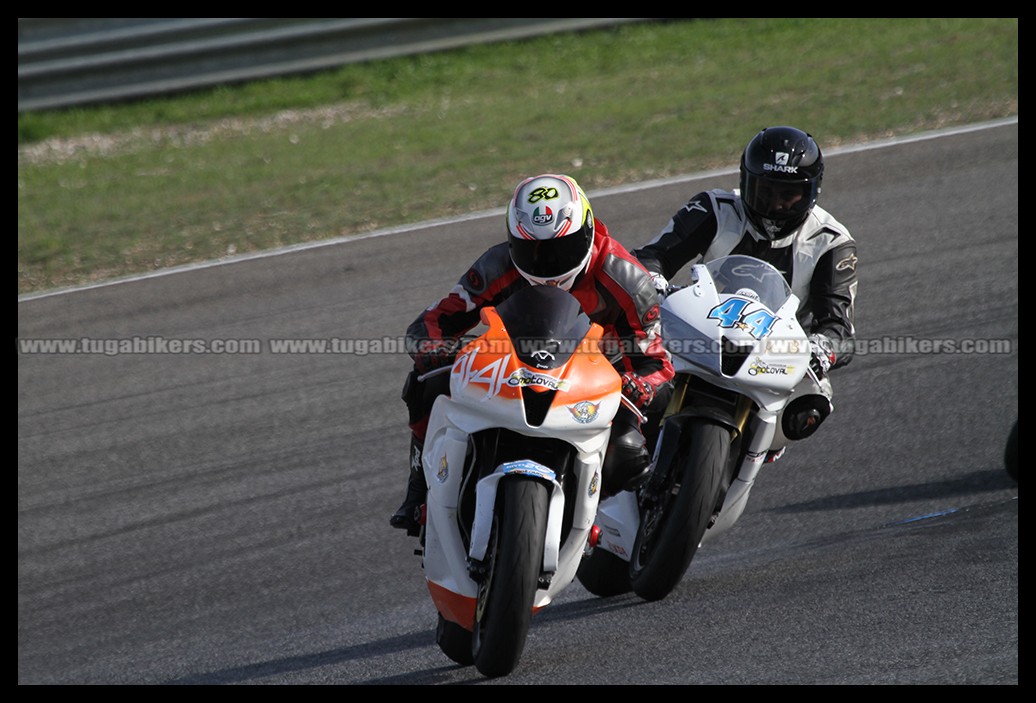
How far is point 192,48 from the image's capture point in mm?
12172

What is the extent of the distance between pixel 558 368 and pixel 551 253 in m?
0.59

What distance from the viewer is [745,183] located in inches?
209

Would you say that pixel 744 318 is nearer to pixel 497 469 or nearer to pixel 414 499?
pixel 497 469

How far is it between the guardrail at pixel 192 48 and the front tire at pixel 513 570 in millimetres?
9642

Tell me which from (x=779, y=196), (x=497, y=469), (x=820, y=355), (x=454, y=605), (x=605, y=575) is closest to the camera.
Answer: (x=497, y=469)

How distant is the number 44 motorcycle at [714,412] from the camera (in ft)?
14.4

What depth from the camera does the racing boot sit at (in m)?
4.50

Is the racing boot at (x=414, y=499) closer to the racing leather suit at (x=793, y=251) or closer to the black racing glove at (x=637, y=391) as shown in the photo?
the black racing glove at (x=637, y=391)

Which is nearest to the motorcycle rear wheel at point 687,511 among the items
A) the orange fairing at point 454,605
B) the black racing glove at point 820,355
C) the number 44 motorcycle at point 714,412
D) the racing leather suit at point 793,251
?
the number 44 motorcycle at point 714,412

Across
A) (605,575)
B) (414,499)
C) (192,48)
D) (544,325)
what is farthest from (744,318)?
(192,48)

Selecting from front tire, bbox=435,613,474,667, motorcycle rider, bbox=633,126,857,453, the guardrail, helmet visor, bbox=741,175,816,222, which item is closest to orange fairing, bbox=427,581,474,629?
front tire, bbox=435,613,474,667

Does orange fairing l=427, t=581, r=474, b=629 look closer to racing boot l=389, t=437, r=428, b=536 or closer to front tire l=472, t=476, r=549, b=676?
front tire l=472, t=476, r=549, b=676
